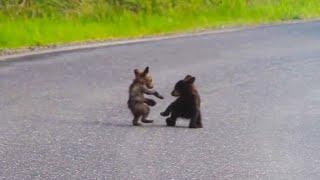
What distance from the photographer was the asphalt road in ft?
26.6

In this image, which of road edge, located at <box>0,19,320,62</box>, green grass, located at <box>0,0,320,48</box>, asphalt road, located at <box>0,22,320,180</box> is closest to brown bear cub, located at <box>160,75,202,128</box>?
asphalt road, located at <box>0,22,320,180</box>

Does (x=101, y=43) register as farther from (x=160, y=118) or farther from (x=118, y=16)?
(x=160, y=118)

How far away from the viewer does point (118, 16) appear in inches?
979

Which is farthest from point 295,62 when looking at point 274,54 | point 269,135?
point 269,135

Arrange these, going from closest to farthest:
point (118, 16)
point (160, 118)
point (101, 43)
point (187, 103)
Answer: point (187, 103) < point (160, 118) < point (101, 43) < point (118, 16)

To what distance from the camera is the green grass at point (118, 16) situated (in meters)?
20.6

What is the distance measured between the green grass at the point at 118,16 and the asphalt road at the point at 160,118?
295 centimetres

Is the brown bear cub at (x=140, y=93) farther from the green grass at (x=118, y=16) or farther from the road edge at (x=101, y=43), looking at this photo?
the green grass at (x=118, y=16)

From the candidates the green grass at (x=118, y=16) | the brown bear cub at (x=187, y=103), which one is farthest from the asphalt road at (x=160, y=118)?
the green grass at (x=118, y=16)

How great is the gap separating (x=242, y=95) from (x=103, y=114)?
230 centimetres

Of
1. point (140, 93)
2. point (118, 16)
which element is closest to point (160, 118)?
point (140, 93)

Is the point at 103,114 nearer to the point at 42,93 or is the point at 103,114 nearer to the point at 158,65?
the point at 42,93

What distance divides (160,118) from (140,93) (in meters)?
0.85

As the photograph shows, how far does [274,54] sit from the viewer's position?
17703mm
